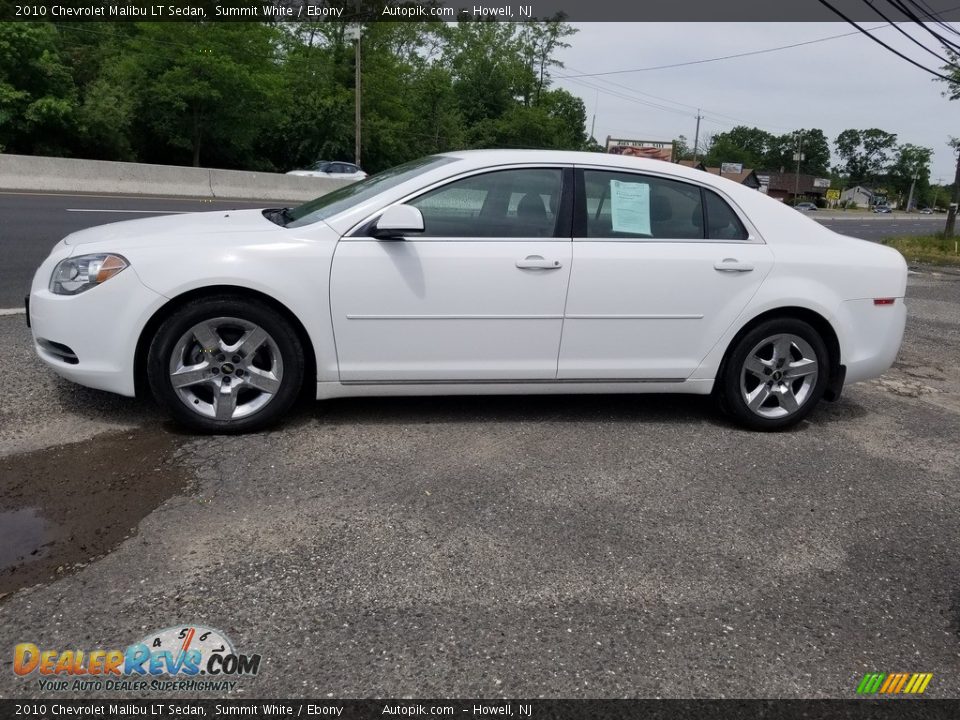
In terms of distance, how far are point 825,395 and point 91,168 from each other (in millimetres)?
20726

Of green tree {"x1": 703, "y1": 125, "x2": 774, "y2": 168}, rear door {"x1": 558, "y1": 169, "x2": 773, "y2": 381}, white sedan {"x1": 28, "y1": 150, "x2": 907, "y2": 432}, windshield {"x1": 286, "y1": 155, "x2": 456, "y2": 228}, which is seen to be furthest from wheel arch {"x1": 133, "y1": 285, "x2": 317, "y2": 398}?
green tree {"x1": 703, "y1": 125, "x2": 774, "y2": 168}

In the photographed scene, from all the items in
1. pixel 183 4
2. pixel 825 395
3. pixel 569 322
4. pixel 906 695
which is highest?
pixel 183 4

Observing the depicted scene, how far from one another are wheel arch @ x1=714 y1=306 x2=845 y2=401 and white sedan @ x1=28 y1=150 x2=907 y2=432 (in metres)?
0.01

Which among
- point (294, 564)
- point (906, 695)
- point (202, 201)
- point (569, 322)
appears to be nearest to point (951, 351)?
point (569, 322)

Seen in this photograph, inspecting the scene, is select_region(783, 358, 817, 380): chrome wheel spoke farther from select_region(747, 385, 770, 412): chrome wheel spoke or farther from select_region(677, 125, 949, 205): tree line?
select_region(677, 125, 949, 205): tree line

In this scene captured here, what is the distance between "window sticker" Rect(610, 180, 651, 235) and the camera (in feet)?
14.8

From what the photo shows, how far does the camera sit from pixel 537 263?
4.29m

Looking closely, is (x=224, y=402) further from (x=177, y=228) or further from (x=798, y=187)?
(x=798, y=187)

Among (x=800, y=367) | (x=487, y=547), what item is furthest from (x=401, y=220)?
(x=800, y=367)

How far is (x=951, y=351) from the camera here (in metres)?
7.45

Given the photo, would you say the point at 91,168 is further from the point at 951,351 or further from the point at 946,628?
the point at 946,628

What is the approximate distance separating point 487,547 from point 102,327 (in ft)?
7.31

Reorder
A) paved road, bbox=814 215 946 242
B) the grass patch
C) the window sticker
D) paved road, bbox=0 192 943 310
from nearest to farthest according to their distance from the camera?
the window sticker
paved road, bbox=0 192 943 310
the grass patch
paved road, bbox=814 215 946 242

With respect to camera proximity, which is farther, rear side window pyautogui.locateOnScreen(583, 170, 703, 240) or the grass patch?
the grass patch
